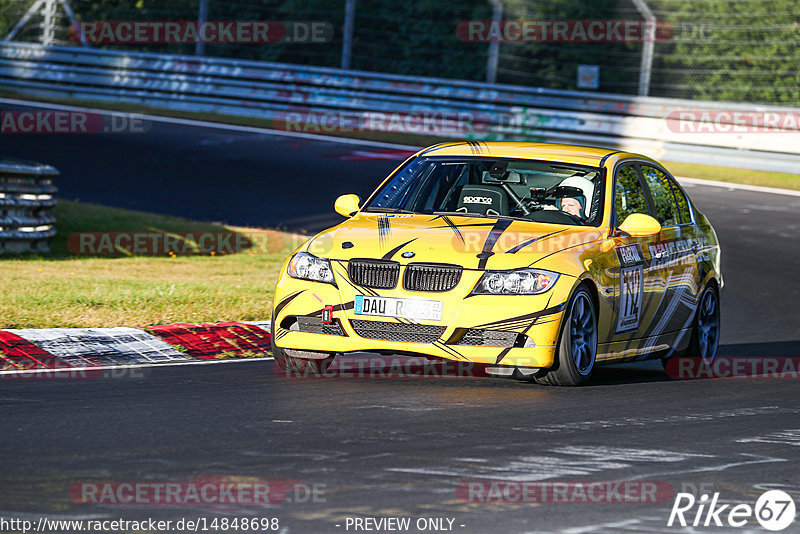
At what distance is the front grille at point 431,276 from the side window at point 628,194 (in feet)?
5.49

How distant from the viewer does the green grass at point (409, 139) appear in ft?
74.8

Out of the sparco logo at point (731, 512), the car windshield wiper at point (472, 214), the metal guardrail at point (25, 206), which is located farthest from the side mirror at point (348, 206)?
the metal guardrail at point (25, 206)

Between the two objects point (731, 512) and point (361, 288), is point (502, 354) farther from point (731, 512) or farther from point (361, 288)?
point (731, 512)

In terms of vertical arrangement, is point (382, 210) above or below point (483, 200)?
below

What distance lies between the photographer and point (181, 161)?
73.3ft

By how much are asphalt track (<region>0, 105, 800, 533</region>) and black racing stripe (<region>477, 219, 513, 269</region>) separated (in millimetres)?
800

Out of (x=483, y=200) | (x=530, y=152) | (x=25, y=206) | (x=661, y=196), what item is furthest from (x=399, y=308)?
(x=25, y=206)

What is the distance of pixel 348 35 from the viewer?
26.7 metres

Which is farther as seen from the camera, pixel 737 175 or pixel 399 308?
pixel 737 175

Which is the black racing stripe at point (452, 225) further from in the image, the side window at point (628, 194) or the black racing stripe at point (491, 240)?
the side window at point (628, 194)

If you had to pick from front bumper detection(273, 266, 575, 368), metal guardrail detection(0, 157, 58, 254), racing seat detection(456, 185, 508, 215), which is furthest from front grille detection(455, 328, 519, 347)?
metal guardrail detection(0, 157, 58, 254)

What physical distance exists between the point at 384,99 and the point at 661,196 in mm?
16947

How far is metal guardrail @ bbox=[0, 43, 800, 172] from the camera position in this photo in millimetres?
23688

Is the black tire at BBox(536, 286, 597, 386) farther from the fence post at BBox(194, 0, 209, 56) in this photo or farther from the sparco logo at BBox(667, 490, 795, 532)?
the fence post at BBox(194, 0, 209, 56)
